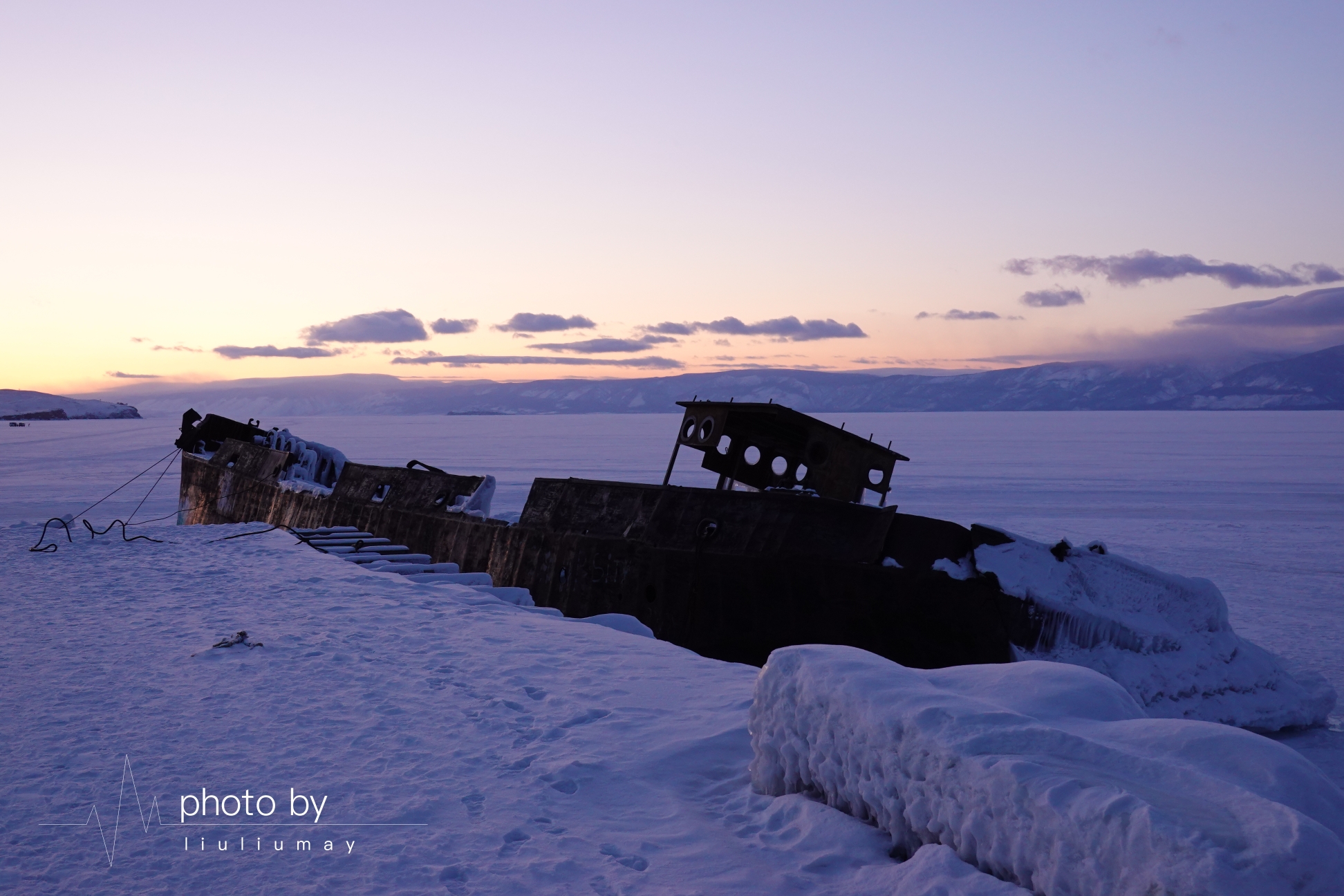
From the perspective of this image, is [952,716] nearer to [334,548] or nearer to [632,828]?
[632,828]

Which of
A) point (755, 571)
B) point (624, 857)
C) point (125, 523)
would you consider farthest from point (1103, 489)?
point (624, 857)

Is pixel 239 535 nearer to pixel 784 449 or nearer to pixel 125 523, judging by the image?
pixel 125 523

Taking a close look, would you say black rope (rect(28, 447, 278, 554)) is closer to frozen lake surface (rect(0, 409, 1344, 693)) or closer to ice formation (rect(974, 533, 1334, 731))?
frozen lake surface (rect(0, 409, 1344, 693))

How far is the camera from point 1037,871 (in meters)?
3.20

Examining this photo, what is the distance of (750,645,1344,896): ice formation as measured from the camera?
9.28 ft

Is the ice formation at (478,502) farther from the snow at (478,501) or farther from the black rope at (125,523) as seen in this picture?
the black rope at (125,523)

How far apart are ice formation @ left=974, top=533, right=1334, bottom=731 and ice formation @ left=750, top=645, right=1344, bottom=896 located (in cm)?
449

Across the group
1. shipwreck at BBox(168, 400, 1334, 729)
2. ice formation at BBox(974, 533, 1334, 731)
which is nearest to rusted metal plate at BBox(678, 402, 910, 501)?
shipwreck at BBox(168, 400, 1334, 729)

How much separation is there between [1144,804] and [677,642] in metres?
7.37

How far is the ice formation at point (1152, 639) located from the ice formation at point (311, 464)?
1643cm

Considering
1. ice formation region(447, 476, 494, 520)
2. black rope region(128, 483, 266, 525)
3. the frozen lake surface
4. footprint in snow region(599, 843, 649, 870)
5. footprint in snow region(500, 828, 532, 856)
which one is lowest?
the frozen lake surface

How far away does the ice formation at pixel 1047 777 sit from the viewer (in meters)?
2.83

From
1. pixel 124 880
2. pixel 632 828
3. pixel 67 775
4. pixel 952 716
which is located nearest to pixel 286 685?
pixel 67 775

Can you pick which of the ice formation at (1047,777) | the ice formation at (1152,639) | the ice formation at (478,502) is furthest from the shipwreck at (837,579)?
the ice formation at (1047,777)
